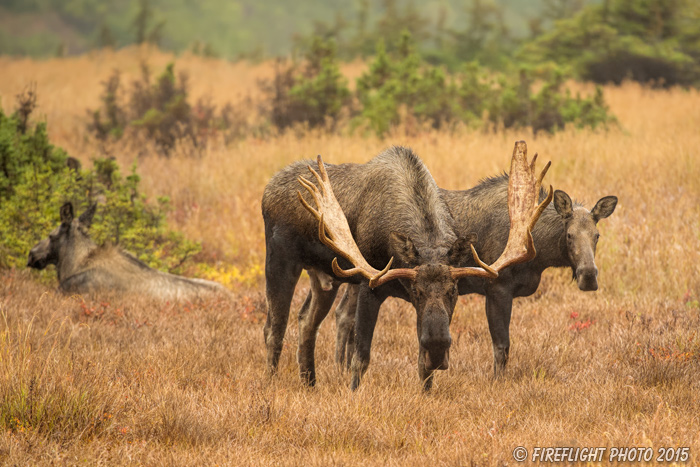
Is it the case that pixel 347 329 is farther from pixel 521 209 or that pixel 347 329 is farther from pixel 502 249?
pixel 521 209

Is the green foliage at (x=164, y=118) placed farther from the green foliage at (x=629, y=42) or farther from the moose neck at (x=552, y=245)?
the green foliage at (x=629, y=42)

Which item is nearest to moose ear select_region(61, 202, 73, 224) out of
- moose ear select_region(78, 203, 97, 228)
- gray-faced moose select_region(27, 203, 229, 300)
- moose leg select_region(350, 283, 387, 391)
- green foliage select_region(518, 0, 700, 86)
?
gray-faced moose select_region(27, 203, 229, 300)

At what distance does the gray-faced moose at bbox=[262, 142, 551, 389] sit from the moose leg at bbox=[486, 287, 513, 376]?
938 mm

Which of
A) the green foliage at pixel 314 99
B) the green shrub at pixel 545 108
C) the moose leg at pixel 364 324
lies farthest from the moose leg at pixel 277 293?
the green foliage at pixel 314 99

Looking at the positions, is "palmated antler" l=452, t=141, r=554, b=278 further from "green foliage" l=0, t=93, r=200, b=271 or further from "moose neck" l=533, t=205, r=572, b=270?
"green foliage" l=0, t=93, r=200, b=271

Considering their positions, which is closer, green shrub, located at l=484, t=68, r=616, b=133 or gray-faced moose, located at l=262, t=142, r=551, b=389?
gray-faced moose, located at l=262, t=142, r=551, b=389

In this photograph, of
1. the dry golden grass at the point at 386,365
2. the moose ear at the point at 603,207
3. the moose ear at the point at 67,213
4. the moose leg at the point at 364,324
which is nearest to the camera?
the dry golden grass at the point at 386,365

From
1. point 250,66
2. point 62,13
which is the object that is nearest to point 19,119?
point 250,66

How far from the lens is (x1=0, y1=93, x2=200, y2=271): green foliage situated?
1038 cm

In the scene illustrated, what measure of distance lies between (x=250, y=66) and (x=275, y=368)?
87.9ft

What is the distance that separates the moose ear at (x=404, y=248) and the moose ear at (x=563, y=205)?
6.31 feet

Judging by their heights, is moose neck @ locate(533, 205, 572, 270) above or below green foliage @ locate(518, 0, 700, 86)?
below

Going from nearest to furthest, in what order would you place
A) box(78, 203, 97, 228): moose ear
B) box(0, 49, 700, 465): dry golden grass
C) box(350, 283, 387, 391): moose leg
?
box(0, 49, 700, 465): dry golden grass
box(350, 283, 387, 391): moose leg
box(78, 203, 97, 228): moose ear

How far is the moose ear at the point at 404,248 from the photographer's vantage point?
5246 millimetres
